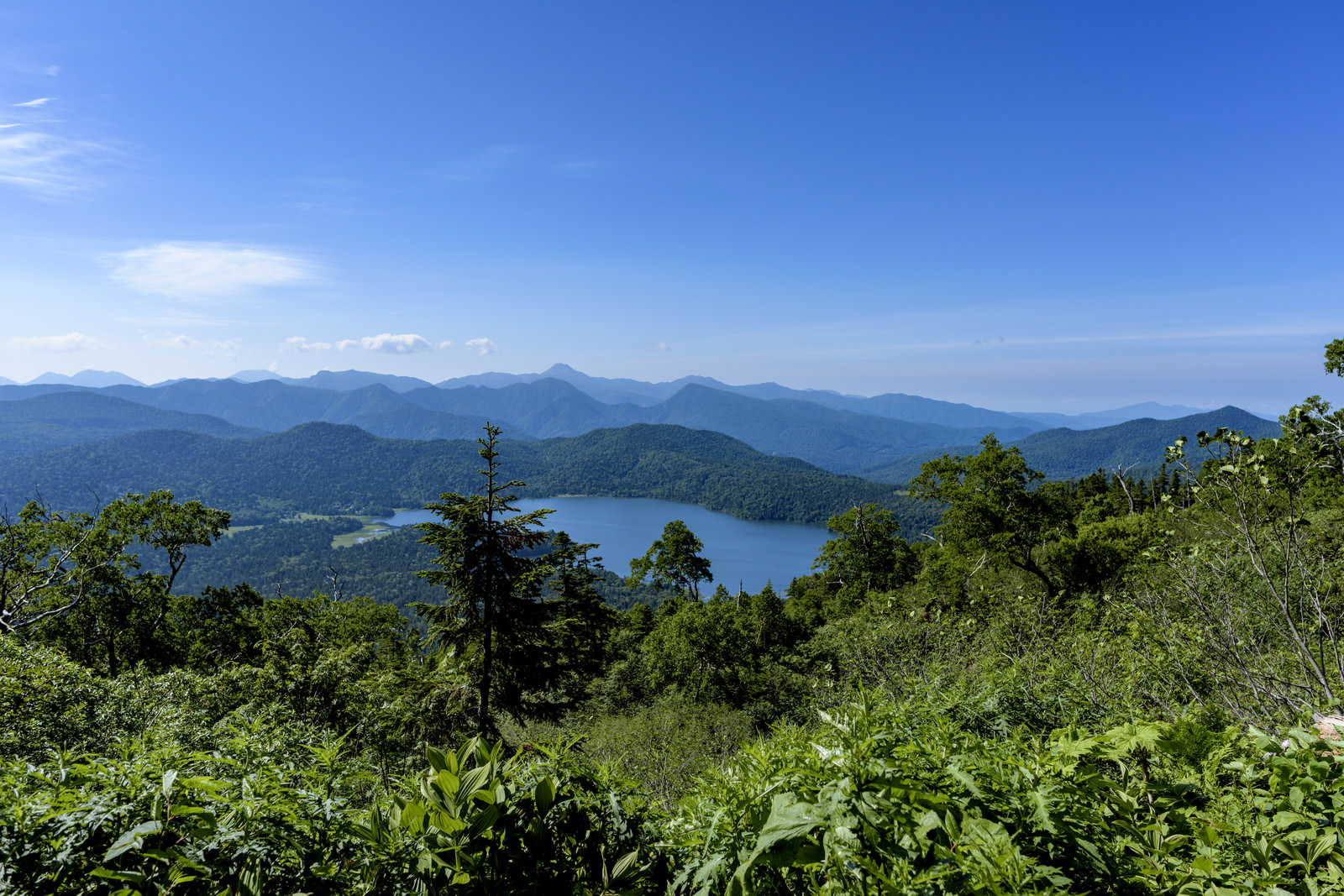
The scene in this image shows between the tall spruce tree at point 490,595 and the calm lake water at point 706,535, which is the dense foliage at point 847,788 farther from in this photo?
the calm lake water at point 706,535

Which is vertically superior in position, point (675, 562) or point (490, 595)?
point (490, 595)

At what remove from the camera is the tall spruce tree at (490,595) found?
10055mm

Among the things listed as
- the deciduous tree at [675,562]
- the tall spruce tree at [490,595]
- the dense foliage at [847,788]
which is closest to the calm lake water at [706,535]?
the deciduous tree at [675,562]

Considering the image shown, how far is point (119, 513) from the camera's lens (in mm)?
14555

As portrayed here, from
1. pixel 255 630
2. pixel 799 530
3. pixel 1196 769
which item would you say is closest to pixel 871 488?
pixel 799 530

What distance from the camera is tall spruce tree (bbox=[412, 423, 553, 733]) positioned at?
1005 cm

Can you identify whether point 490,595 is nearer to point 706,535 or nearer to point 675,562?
point 675,562

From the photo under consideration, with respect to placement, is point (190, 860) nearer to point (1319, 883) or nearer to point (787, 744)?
point (787, 744)

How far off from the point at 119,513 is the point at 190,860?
18829 millimetres

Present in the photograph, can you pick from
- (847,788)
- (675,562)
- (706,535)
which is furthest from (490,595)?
(706,535)

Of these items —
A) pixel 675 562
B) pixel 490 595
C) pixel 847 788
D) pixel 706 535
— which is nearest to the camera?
pixel 847 788

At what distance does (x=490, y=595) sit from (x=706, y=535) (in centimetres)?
12098

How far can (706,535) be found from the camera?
129500mm

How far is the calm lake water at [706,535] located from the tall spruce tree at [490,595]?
61403 millimetres
